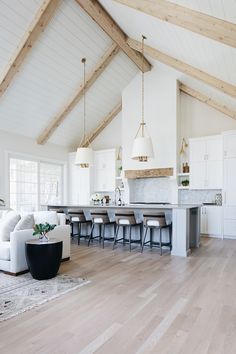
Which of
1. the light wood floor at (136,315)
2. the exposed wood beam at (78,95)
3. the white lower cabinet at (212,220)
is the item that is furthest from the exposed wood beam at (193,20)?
the white lower cabinet at (212,220)

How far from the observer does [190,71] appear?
5594 millimetres

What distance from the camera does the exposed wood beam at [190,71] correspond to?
521 cm

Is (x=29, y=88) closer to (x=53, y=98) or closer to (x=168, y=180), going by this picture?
(x=53, y=98)

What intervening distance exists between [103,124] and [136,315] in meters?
7.48

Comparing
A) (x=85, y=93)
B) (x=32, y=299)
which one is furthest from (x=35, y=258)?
(x=85, y=93)

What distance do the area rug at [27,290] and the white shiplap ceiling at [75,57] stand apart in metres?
3.85

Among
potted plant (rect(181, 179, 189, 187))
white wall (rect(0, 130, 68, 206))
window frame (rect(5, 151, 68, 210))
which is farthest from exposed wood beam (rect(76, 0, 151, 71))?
window frame (rect(5, 151, 68, 210))

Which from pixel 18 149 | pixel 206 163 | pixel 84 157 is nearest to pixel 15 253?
pixel 84 157

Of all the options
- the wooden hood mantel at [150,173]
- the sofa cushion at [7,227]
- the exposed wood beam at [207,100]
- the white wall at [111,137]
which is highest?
the exposed wood beam at [207,100]

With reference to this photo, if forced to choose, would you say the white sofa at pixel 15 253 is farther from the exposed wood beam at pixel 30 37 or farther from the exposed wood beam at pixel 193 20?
the exposed wood beam at pixel 193 20

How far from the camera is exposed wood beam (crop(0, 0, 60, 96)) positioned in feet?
15.9

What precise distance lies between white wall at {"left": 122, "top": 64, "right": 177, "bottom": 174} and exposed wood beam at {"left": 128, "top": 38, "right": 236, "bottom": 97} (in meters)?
1.32

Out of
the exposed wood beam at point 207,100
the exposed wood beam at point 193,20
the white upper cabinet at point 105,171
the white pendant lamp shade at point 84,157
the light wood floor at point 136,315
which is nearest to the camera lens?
the light wood floor at point 136,315

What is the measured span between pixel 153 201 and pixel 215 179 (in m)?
→ 2.04
